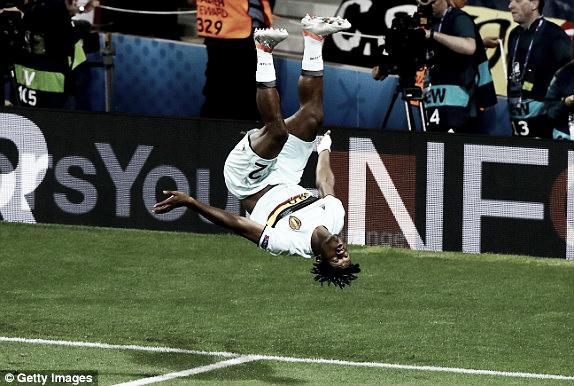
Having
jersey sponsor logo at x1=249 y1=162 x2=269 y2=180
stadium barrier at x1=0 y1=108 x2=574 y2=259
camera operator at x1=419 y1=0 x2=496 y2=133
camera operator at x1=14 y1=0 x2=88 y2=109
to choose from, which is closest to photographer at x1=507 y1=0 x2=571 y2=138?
camera operator at x1=419 y1=0 x2=496 y2=133

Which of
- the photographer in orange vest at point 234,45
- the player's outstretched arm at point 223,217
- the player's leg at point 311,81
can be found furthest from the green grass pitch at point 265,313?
the player's leg at point 311,81

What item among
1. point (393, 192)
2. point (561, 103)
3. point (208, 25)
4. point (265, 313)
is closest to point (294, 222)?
point (265, 313)

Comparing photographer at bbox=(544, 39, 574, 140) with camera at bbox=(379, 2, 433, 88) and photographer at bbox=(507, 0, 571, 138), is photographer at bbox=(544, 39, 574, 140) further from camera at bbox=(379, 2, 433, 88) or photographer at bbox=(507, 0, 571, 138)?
camera at bbox=(379, 2, 433, 88)

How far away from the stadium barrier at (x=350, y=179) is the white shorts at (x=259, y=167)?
4.59 meters

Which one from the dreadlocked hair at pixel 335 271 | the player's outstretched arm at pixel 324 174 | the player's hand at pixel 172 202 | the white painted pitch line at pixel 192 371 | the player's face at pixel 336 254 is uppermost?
the player's hand at pixel 172 202

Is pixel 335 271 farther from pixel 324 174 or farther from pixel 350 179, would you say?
pixel 350 179

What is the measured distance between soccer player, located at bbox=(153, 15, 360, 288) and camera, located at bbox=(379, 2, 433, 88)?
489 cm

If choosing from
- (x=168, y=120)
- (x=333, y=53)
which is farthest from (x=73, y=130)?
(x=333, y=53)

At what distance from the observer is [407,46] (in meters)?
18.6

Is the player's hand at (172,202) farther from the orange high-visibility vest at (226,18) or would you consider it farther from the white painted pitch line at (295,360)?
the orange high-visibility vest at (226,18)

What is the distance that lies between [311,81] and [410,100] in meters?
5.64

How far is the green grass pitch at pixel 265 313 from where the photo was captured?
548 inches

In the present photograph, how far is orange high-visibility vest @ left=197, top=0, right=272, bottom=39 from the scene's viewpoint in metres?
20.1

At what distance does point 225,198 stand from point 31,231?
2749mm
